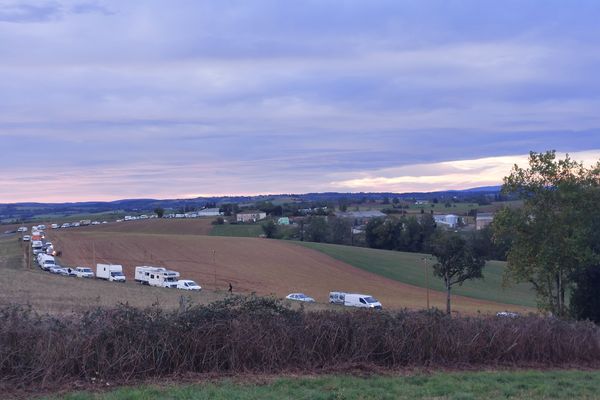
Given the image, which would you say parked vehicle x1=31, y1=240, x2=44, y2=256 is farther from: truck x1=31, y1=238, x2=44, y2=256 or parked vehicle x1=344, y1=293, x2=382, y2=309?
parked vehicle x1=344, y1=293, x2=382, y2=309

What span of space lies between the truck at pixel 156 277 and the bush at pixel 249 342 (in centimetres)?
4658

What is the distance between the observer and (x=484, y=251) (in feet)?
165

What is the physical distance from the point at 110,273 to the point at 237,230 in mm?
48029

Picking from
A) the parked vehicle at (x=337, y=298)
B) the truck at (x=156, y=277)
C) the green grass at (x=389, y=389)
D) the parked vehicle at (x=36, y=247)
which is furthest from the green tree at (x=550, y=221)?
the parked vehicle at (x=36, y=247)

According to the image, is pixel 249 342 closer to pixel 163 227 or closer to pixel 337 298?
pixel 337 298

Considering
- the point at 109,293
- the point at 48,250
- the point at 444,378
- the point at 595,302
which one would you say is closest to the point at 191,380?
the point at 444,378

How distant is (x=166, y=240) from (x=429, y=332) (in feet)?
250

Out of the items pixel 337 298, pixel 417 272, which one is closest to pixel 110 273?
pixel 337 298

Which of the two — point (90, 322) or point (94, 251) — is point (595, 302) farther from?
point (94, 251)

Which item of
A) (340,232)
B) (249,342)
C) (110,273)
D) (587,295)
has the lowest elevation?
(110,273)

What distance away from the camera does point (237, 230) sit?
357 feet

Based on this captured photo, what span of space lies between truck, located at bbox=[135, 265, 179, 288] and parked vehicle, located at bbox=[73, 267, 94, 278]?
13.1 ft

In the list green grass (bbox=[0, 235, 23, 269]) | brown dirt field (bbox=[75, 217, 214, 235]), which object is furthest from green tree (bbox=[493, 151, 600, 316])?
brown dirt field (bbox=[75, 217, 214, 235])

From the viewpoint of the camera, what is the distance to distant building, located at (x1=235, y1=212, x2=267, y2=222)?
128625 millimetres
